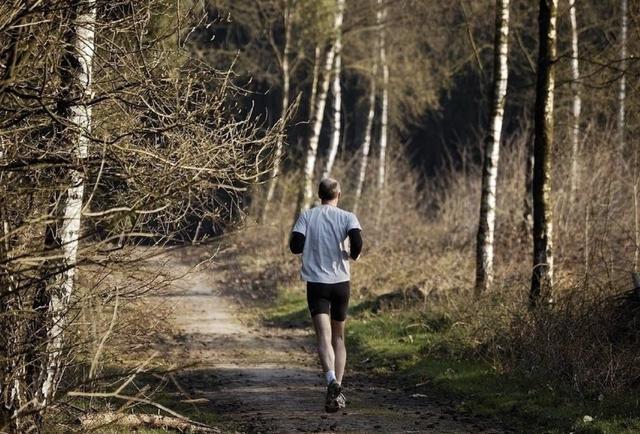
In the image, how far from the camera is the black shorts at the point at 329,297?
1035cm

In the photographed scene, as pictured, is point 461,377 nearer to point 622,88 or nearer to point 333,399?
point 333,399

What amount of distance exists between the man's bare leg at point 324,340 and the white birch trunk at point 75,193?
3.02 meters

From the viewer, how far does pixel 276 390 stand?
12422 millimetres

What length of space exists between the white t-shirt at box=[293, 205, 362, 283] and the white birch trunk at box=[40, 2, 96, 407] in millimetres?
2819

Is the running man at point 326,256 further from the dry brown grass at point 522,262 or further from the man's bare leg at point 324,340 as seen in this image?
the dry brown grass at point 522,262

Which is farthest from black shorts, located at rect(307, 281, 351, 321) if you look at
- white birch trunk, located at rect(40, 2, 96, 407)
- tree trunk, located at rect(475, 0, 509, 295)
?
tree trunk, located at rect(475, 0, 509, 295)

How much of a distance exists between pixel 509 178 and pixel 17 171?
18629mm

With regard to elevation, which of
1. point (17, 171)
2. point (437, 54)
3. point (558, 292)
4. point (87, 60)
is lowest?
point (558, 292)

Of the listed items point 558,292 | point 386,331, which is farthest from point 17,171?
point 386,331

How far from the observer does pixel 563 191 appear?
1966cm

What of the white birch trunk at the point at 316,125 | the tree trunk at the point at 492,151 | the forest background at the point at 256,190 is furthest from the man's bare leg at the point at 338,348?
the white birch trunk at the point at 316,125

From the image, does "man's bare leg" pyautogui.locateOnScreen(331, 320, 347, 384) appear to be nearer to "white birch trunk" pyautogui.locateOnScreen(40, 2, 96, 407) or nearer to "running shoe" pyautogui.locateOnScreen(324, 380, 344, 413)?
"running shoe" pyautogui.locateOnScreen(324, 380, 344, 413)

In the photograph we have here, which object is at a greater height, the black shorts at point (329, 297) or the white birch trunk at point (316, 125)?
the white birch trunk at point (316, 125)

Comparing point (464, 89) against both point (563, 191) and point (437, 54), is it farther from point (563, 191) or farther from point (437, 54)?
point (563, 191)
